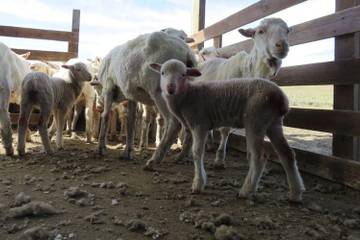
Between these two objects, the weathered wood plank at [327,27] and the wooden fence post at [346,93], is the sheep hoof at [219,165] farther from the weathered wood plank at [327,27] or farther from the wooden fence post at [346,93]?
the weathered wood plank at [327,27]

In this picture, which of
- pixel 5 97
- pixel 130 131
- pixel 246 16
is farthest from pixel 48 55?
pixel 246 16

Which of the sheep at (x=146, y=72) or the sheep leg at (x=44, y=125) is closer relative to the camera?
the sheep at (x=146, y=72)

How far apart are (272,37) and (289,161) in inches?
60.0

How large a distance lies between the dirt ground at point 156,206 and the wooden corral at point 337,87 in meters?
0.21

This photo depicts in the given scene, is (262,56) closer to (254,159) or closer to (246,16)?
(254,159)

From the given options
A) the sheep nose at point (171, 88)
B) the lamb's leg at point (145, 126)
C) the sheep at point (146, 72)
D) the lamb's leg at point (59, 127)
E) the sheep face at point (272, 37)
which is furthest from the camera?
the lamb's leg at point (145, 126)

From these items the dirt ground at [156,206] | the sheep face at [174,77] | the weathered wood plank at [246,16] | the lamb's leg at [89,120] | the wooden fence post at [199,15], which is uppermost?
the wooden fence post at [199,15]

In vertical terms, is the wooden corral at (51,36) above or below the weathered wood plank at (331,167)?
above

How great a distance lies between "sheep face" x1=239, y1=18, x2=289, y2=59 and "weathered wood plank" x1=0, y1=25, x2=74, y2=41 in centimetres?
700

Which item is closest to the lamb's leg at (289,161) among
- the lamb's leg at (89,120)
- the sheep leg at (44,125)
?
the sheep leg at (44,125)

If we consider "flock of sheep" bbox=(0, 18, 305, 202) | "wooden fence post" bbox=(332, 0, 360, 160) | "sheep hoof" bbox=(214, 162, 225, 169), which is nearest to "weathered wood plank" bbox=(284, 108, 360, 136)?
"wooden fence post" bbox=(332, 0, 360, 160)

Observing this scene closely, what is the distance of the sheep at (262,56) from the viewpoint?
414 centimetres

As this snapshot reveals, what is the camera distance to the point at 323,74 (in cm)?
435

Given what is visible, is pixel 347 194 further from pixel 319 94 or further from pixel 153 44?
pixel 319 94
